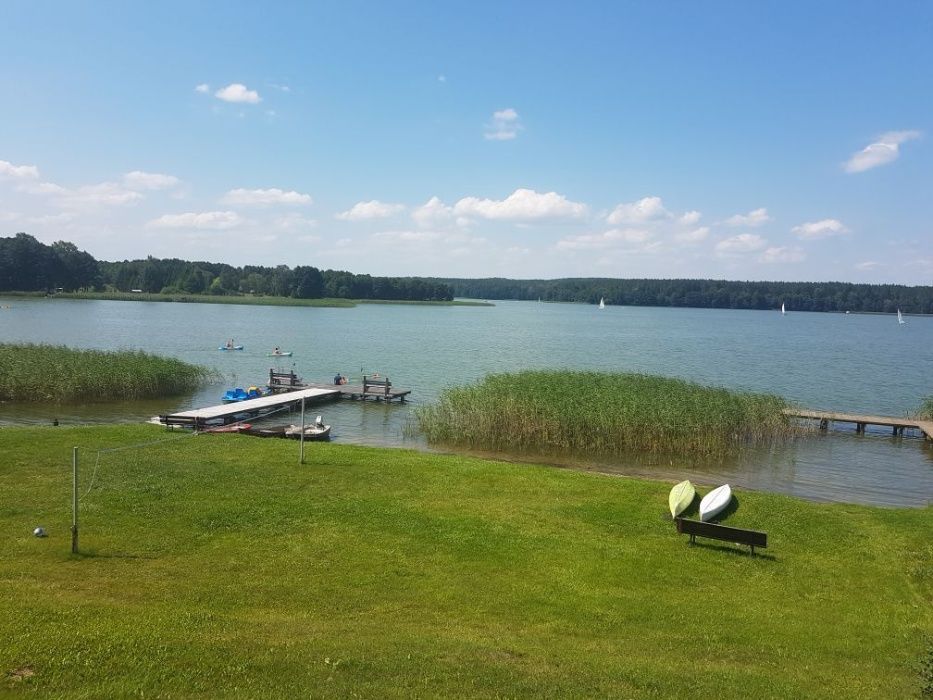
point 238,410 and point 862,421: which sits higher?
point 238,410

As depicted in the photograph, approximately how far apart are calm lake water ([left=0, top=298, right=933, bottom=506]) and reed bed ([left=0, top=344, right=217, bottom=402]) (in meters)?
1.06

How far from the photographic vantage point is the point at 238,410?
29.1 metres

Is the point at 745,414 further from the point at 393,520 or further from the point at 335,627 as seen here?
the point at 335,627

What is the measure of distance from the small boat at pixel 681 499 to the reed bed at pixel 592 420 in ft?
34.1

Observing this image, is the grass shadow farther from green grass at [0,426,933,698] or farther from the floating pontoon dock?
the floating pontoon dock

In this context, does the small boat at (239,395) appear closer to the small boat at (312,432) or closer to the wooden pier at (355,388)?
the wooden pier at (355,388)

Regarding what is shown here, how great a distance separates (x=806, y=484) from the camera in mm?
22891

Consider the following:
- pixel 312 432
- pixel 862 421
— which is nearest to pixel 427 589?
pixel 312 432

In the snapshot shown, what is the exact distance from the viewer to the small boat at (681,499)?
14508 mm

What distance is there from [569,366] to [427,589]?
45.8 metres

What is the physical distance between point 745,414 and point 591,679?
2400 centimetres

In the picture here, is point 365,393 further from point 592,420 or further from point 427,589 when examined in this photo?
point 427,589

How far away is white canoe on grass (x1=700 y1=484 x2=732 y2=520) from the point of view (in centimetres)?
1473

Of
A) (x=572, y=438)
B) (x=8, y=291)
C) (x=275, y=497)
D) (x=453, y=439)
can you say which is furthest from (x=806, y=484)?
(x=8, y=291)
